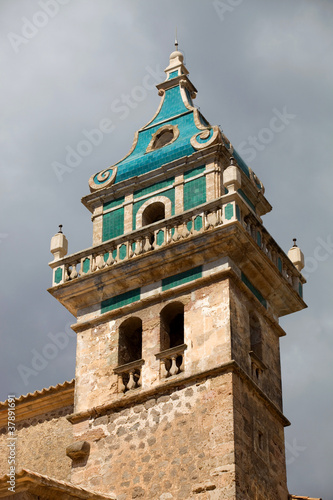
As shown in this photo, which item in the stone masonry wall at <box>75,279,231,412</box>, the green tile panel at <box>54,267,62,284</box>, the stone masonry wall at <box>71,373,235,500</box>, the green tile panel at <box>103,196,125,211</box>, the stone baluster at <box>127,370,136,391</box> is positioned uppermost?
the green tile panel at <box>103,196,125,211</box>

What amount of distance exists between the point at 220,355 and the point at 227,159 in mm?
5385

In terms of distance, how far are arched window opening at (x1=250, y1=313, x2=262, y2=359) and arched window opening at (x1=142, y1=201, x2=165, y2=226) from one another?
343 cm

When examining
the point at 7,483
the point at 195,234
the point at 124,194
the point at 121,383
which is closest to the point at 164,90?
the point at 124,194

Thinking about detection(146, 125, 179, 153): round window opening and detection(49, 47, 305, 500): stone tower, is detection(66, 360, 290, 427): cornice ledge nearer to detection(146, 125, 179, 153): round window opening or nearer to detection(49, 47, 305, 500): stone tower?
detection(49, 47, 305, 500): stone tower

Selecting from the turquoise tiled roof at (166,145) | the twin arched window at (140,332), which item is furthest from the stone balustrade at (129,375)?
the turquoise tiled roof at (166,145)

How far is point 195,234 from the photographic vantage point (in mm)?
24438

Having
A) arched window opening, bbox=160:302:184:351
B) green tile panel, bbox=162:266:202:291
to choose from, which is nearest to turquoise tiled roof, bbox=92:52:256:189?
green tile panel, bbox=162:266:202:291

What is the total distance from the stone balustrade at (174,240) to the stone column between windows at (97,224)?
978 millimetres

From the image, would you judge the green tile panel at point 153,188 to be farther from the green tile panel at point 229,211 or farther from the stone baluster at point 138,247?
the green tile panel at point 229,211

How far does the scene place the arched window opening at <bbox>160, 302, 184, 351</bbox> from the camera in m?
24.3

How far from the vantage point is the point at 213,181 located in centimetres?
2588

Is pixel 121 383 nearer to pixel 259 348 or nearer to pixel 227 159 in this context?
pixel 259 348

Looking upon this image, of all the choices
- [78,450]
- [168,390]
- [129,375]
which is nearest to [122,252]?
[129,375]

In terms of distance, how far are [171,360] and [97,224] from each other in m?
4.73
